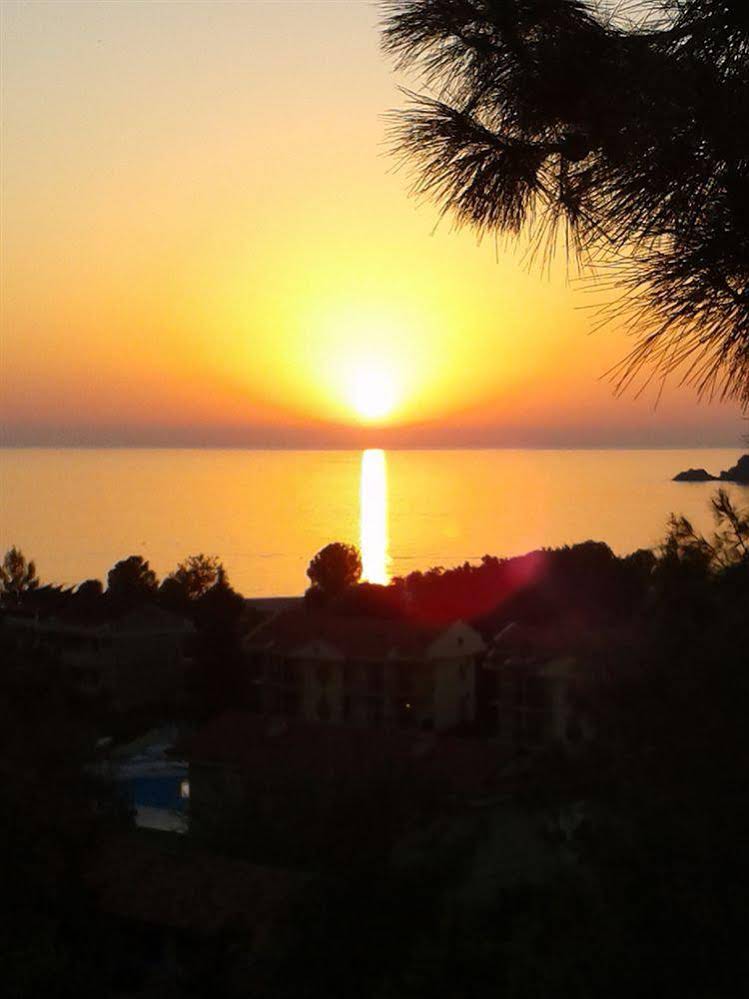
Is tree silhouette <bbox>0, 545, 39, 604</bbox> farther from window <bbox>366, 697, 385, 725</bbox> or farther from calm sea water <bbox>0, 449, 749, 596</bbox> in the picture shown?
window <bbox>366, 697, 385, 725</bbox>

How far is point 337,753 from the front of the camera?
14461mm

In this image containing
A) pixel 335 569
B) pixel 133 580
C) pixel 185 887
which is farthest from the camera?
pixel 133 580

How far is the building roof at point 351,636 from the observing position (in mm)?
23969

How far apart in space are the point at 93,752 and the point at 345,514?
83177 mm

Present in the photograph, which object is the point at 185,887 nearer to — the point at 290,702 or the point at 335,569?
the point at 290,702

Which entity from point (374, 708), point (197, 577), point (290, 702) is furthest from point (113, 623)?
point (197, 577)

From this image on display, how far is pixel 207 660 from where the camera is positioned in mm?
26766

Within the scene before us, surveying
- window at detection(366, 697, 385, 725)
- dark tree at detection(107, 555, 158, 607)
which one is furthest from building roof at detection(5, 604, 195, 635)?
window at detection(366, 697, 385, 725)

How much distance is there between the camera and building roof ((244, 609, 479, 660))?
23969mm

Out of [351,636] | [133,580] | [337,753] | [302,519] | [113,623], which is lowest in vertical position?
[337,753]

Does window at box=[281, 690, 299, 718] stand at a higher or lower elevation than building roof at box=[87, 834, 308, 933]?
higher

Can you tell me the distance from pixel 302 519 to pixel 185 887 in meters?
79.7

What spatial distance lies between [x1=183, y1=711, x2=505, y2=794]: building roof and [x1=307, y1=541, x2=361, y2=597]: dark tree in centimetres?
1846

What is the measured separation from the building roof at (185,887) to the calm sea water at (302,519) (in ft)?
81.8
